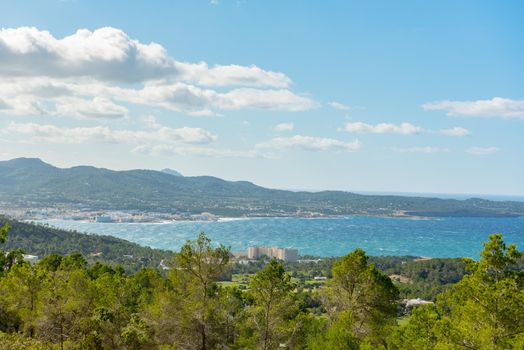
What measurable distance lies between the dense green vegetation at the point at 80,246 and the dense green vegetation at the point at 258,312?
86.8m

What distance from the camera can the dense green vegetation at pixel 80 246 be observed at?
4491 inches

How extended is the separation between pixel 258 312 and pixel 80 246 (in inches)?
4493

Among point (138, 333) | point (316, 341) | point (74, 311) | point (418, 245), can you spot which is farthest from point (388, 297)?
point (418, 245)

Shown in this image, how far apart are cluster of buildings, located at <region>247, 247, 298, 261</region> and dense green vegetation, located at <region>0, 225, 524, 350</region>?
120 meters

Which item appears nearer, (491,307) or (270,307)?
(491,307)

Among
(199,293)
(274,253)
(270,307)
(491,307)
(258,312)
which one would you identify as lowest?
(274,253)

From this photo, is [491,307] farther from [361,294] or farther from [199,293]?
[361,294]

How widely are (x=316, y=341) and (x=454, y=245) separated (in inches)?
7301

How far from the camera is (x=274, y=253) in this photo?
5891 inches

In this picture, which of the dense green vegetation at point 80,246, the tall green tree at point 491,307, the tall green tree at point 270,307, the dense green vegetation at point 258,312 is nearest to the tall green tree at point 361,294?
the dense green vegetation at point 258,312

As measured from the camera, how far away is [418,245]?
191625mm

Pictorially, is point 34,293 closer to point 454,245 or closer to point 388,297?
point 388,297

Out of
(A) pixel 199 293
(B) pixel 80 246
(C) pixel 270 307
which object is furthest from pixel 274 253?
(A) pixel 199 293

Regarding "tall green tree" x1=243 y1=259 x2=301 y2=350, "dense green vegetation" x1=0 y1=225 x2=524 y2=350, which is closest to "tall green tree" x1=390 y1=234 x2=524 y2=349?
"dense green vegetation" x1=0 y1=225 x2=524 y2=350
